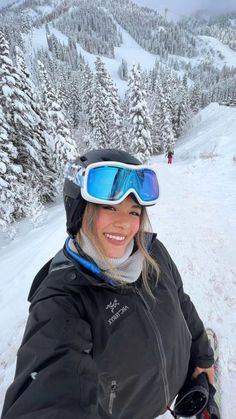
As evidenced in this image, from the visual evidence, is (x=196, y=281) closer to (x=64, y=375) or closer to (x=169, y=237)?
(x=169, y=237)

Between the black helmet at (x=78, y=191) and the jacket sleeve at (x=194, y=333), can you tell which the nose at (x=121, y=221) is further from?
the jacket sleeve at (x=194, y=333)

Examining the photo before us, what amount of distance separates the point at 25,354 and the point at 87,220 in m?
0.89

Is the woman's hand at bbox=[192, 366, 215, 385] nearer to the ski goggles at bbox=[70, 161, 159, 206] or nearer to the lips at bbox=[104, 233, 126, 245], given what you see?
the lips at bbox=[104, 233, 126, 245]

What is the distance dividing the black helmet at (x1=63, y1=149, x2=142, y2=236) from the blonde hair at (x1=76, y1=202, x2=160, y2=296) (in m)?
0.05

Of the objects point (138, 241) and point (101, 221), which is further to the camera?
point (138, 241)

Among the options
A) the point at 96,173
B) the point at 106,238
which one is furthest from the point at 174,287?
the point at 96,173

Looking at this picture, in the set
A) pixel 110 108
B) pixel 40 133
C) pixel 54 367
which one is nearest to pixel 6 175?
pixel 40 133

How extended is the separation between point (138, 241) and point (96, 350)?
0.87 m

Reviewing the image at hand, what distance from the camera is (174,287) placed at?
226 cm

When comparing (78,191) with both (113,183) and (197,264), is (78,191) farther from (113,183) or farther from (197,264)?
(197,264)

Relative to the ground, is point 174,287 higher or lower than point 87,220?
lower

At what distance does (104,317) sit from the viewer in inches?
62.0

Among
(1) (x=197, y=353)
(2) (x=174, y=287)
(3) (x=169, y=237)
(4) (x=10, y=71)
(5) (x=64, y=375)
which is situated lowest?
(3) (x=169, y=237)

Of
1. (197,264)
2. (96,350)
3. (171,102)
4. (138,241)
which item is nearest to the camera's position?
(96,350)
